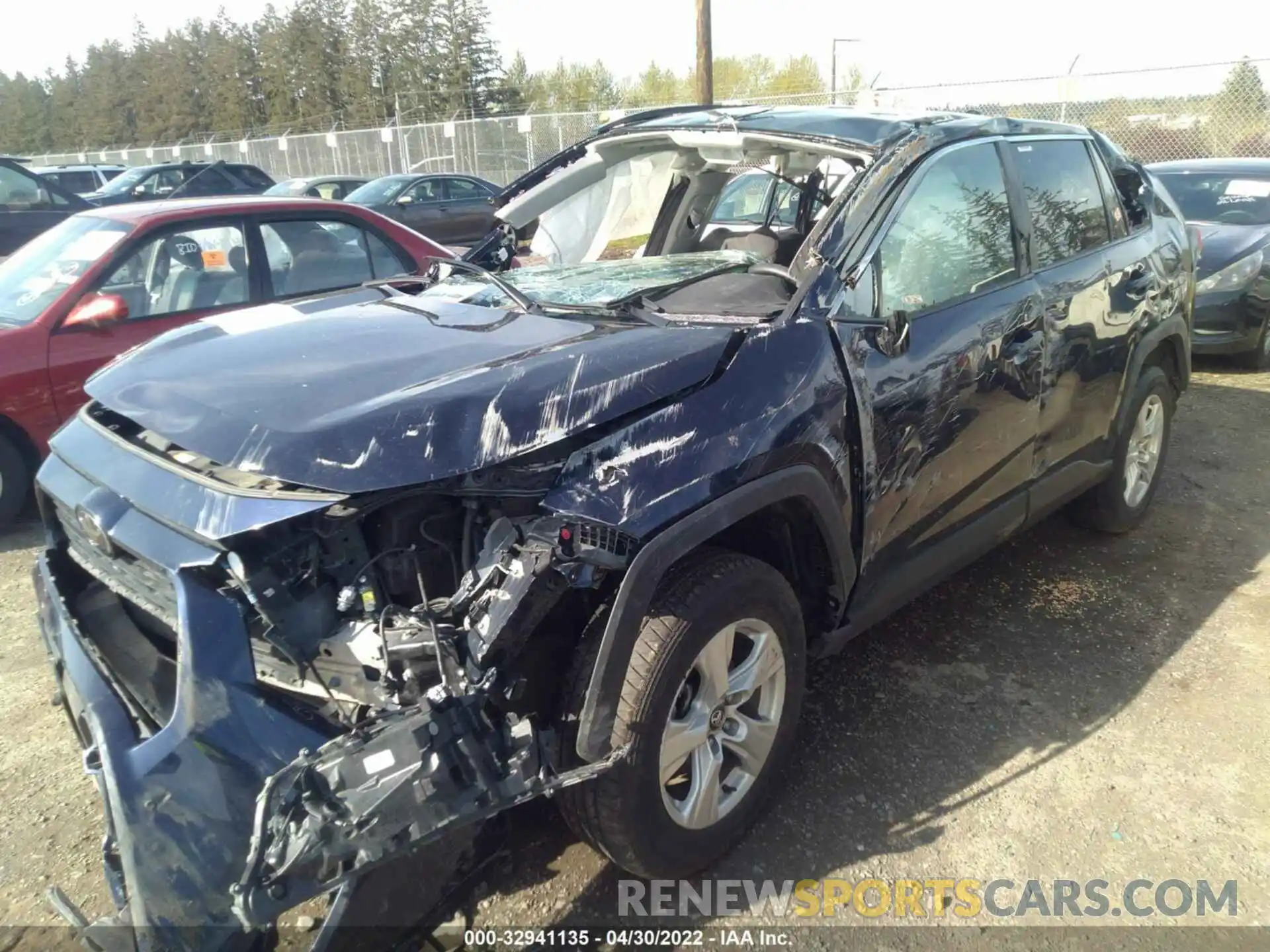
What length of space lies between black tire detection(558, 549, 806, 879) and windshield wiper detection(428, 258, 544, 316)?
41.3 inches

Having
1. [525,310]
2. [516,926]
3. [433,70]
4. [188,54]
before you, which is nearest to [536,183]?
[525,310]

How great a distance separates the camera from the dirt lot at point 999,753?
8.36 ft

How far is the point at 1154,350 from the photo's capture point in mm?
4371

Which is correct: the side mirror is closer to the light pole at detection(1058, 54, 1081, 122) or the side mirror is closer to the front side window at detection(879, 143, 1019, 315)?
the front side window at detection(879, 143, 1019, 315)

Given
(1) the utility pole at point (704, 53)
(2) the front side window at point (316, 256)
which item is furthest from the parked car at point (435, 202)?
(2) the front side window at point (316, 256)

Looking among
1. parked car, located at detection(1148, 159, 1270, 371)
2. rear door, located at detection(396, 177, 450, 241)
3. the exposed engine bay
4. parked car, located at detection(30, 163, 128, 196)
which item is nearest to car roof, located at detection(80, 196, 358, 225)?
the exposed engine bay

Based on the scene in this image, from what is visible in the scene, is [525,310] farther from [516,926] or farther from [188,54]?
[188,54]

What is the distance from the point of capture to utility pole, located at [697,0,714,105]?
585 inches

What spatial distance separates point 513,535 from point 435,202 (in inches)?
611

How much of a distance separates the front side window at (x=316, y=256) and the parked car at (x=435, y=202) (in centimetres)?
986

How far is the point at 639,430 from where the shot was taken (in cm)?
218

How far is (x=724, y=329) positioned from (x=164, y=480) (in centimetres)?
148

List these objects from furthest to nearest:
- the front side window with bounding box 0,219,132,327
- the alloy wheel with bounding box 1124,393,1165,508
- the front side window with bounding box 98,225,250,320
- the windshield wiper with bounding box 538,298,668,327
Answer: the front side window with bounding box 98,225,250,320 → the front side window with bounding box 0,219,132,327 → the alloy wheel with bounding box 1124,393,1165,508 → the windshield wiper with bounding box 538,298,668,327

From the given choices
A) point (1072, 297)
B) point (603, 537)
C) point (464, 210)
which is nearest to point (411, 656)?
point (603, 537)
